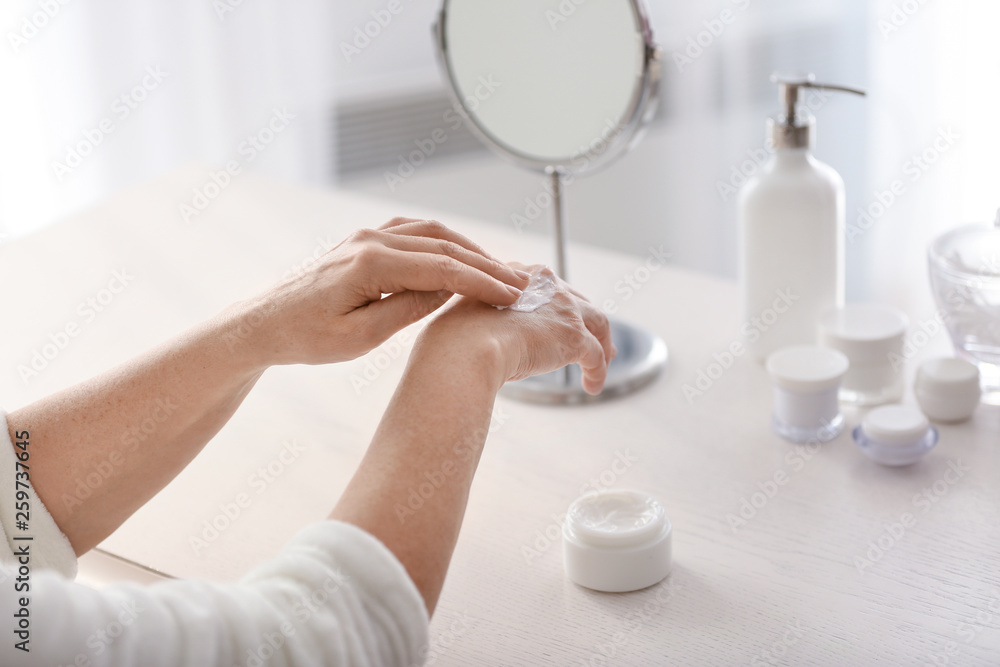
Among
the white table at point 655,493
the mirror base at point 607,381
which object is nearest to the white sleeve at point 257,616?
the white table at point 655,493

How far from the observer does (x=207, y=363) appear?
0.84m

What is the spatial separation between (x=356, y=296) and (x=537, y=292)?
0.18 meters

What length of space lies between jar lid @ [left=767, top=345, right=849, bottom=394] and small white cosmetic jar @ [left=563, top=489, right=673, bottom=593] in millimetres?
217

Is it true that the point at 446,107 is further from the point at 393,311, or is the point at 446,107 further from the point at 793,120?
the point at 393,311

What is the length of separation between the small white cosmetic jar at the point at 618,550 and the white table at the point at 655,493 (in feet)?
0.04

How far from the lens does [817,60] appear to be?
2918mm

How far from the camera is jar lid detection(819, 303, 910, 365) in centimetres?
102

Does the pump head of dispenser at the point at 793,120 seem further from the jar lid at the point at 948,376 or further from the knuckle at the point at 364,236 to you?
the knuckle at the point at 364,236

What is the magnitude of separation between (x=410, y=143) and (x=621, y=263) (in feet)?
5.02

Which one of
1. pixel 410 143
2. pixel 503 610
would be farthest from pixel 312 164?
pixel 503 610

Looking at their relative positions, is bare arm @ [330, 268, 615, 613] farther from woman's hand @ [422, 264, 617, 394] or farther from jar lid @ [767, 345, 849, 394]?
jar lid @ [767, 345, 849, 394]

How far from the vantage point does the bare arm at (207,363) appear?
0.82m

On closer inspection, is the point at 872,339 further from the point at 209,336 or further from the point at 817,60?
the point at 817,60

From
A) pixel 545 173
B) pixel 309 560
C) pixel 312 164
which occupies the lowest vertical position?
pixel 312 164
